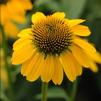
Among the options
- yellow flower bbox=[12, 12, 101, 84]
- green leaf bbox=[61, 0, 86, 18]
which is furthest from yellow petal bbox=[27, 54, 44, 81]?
green leaf bbox=[61, 0, 86, 18]

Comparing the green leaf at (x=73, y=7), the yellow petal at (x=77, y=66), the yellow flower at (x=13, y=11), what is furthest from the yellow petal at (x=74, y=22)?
the green leaf at (x=73, y=7)

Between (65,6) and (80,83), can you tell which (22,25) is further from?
(80,83)

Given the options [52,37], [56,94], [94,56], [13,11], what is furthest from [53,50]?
[13,11]

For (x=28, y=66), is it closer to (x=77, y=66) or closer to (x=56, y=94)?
(x=77, y=66)

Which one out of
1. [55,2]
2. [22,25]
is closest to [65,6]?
[55,2]

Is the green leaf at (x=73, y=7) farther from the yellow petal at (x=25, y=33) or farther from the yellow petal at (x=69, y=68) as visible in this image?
the yellow petal at (x=69, y=68)

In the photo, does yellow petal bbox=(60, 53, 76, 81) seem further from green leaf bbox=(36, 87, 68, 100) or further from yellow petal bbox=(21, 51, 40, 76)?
green leaf bbox=(36, 87, 68, 100)
